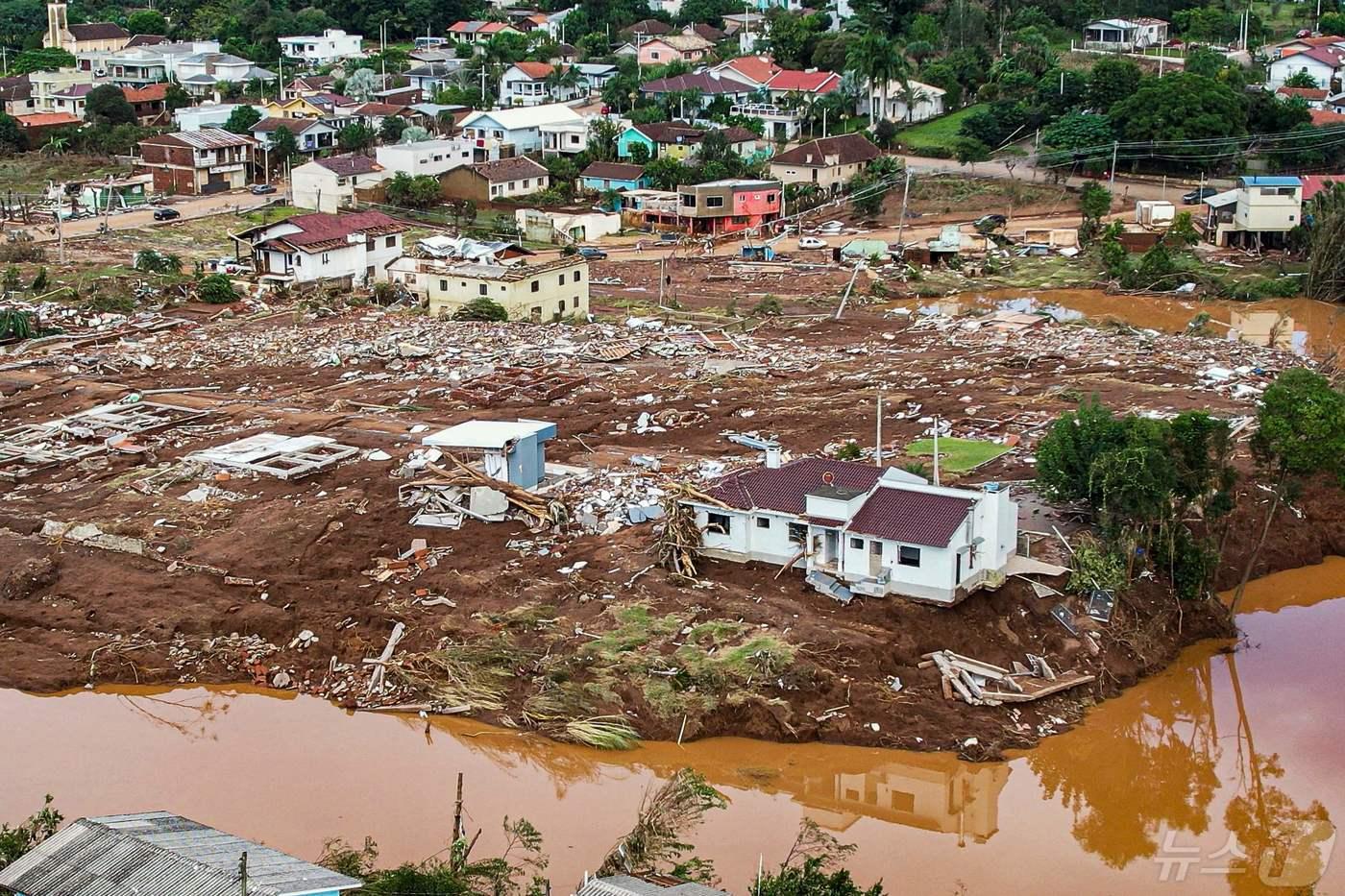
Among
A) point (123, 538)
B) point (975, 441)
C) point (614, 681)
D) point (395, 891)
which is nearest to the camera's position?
point (395, 891)

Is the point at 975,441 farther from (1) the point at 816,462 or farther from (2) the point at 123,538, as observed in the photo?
(2) the point at 123,538

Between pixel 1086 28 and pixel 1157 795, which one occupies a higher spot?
pixel 1086 28

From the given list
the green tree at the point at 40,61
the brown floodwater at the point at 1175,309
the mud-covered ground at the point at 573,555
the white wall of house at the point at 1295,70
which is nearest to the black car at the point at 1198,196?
the brown floodwater at the point at 1175,309

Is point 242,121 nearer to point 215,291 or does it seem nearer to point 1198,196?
point 215,291

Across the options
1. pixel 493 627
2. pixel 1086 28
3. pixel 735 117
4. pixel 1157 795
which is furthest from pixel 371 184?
pixel 1157 795

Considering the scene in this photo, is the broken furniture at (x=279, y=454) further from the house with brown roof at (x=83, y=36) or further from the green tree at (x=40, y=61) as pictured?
the house with brown roof at (x=83, y=36)

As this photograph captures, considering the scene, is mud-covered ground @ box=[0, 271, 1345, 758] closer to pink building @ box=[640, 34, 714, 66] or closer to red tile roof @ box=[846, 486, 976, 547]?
red tile roof @ box=[846, 486, 976, 547]
